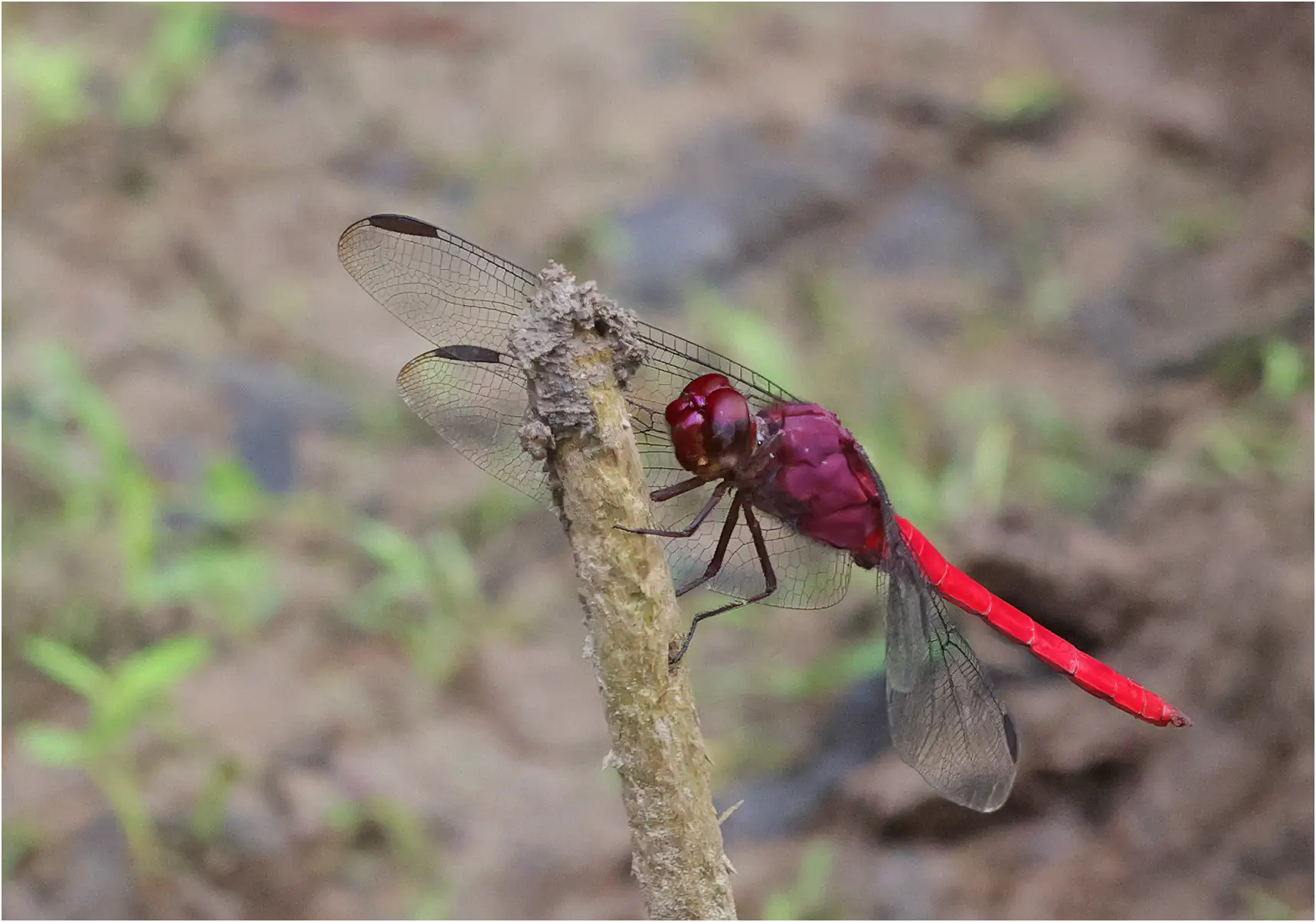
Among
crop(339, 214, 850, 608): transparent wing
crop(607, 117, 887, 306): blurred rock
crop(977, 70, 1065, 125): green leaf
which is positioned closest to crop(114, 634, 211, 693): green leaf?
crop(339, 214, 850, 608): transparent wing

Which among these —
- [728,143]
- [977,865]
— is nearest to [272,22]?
[728,143]

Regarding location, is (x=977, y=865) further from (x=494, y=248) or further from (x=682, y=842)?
(x=494, y=248)

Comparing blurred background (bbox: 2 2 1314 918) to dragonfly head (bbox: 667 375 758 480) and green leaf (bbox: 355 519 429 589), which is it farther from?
dragonfly head (bbox: 667 375 758 480)

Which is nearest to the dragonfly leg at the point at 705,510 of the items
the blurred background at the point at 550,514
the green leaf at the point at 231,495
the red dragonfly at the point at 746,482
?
the red dragonfly at the point at 746,482

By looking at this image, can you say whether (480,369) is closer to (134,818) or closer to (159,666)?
(159,666)

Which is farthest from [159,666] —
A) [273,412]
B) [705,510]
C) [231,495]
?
[273,412]

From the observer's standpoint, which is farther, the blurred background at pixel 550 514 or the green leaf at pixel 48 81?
the green leaf at pixel 48 81

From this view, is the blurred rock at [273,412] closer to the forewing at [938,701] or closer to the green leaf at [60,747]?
the green leaf at [60,747]
